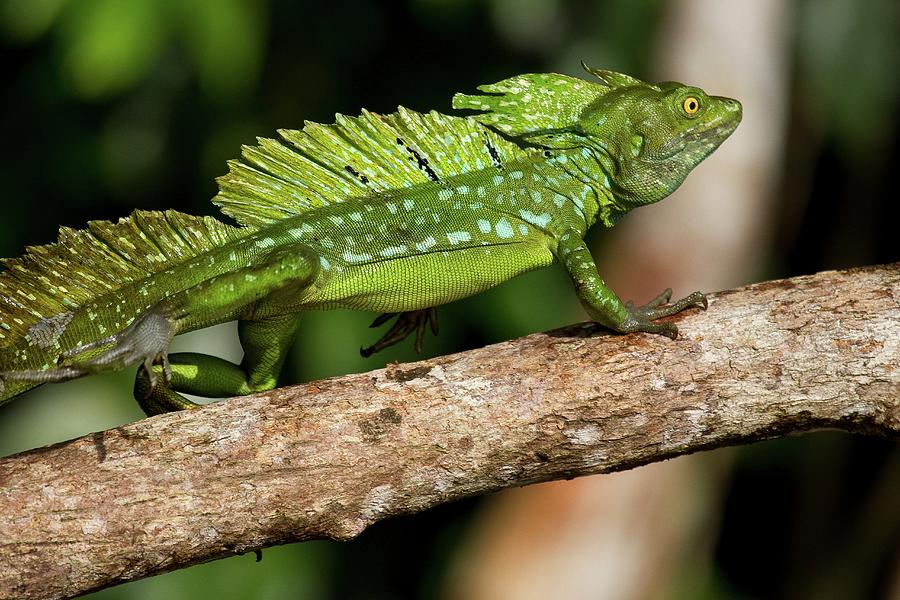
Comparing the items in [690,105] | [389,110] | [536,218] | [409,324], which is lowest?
[409,324]

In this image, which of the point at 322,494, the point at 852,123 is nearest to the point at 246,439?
the point at 322,494

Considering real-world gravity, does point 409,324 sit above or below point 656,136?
below

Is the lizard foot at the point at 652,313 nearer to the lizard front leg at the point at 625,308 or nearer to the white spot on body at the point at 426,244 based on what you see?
the lizard front leg at the point at 625,308

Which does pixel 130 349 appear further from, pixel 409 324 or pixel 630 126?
pixel 630 126

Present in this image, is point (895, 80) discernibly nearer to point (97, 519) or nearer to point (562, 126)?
point (562, 126)

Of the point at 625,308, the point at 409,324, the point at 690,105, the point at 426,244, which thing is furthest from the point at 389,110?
the point at 625,308

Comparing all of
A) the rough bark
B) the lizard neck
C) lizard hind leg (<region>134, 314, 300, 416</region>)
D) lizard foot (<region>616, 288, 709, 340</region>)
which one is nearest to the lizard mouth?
the lizard neck

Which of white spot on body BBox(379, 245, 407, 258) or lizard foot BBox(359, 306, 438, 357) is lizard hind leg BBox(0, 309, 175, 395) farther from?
lizard foot BBox(359, 306, 438, 357)
